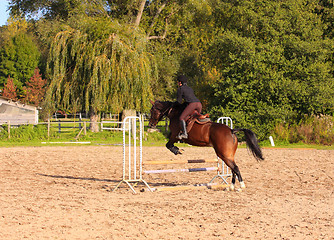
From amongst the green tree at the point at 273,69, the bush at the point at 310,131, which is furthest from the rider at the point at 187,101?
the bush at the point at 310,131

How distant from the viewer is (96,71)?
30.5m

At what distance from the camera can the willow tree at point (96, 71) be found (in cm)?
3094

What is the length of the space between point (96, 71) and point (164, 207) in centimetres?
2285

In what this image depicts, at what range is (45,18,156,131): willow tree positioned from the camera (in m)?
30.9

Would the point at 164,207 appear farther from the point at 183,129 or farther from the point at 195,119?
the point at 195,119

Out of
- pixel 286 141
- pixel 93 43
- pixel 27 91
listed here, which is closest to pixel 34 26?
pixel 93 43

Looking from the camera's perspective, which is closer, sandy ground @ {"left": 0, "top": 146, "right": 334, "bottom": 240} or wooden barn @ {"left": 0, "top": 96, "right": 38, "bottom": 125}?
sandy ground @ {"left": 0, "top": 146, "right": 334, "bottom": 240}

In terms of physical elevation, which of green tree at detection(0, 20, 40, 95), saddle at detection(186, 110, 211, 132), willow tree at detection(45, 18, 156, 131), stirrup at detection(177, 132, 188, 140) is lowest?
stirrup at detection(177, 132, 188, 140)

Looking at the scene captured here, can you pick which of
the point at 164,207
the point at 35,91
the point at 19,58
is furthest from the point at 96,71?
the point at 19,58

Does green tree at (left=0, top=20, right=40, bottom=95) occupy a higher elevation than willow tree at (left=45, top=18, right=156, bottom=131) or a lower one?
higher

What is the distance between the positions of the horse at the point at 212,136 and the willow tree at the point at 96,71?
19.7 metres

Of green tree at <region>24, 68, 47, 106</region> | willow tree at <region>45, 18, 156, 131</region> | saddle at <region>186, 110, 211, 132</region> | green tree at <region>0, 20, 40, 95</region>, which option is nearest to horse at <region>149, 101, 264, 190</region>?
saddle at <region>186, 110, 211, 132</region>

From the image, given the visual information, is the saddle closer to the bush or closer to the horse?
the horse

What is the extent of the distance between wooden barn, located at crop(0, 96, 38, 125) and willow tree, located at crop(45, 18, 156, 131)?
1414 cm
